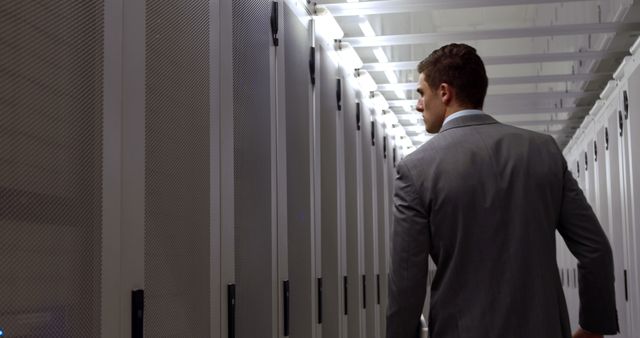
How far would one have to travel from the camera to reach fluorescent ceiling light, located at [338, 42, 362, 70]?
617 centimetres

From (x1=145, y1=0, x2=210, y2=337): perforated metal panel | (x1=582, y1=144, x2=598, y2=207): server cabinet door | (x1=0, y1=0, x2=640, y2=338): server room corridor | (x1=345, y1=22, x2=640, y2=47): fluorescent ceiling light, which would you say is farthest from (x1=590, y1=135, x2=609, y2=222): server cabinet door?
(x1=145, y1=0, x2=210, y2=337): perforated metal panel

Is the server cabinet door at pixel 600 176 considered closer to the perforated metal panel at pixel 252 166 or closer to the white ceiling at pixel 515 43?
the white ceiling at pixel 515 43

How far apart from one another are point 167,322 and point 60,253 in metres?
0.68

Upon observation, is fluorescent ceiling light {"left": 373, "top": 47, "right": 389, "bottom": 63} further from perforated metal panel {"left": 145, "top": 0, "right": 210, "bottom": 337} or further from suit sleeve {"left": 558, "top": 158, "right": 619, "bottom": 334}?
suit sleeve {"left": 558, "top": 158, "right": 619, "bottom": 334}

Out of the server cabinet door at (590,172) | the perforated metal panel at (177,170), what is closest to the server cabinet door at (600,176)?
the server cabinet door at (590,172)

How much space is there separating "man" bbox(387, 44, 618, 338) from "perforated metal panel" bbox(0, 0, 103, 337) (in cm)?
97

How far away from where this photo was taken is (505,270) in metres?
2.53

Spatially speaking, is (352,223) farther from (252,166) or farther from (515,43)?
(515,43)

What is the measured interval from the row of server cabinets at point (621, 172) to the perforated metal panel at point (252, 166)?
3.71 metres

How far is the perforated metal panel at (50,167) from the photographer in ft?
5.74

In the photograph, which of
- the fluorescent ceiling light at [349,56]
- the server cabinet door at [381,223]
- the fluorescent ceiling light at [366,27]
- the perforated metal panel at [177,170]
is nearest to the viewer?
the perforated metal panel at [177,170]

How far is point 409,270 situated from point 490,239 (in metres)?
0.27

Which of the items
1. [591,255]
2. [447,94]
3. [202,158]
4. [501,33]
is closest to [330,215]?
[501,33]

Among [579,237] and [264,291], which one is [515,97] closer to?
[264,291]
